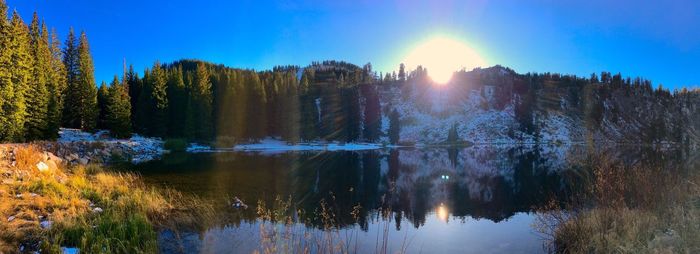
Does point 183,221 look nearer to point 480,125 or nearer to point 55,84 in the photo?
point 55,84

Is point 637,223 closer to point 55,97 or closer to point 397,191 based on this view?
point 397,191

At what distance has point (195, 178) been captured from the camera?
27.2m

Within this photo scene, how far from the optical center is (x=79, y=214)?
11.5 meters

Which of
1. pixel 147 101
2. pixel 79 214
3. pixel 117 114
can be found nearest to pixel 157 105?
pixel 147 101

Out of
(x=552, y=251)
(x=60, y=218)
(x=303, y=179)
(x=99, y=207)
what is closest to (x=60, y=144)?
(x=303, y=179)

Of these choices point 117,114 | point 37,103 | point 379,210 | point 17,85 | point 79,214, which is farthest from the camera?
point 117,114

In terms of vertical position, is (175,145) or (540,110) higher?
(540,110)

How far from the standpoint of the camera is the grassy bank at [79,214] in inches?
362

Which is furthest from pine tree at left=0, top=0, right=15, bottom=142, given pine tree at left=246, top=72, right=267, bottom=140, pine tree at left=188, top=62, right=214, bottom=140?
pine tree at left=246, top=72, right=267, bottom=140

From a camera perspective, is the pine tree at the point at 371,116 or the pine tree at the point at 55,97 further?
the pine tree at the point at 371,116

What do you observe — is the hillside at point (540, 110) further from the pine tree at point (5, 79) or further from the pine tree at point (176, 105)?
the pine tree at point (5, 79)

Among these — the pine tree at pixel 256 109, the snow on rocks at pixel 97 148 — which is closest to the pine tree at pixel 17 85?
the snow on rocks at pixel 97 148

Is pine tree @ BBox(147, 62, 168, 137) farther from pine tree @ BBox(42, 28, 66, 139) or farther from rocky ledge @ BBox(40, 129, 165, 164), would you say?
pine tree @ BBox(42, 28, 66, 139)

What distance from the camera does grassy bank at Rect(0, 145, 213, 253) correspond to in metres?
9.20
